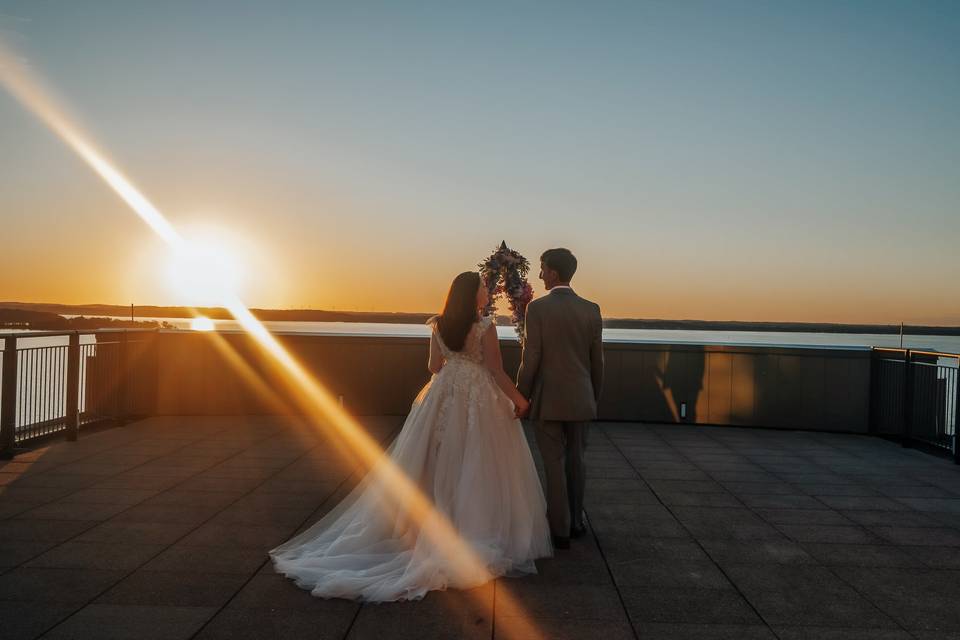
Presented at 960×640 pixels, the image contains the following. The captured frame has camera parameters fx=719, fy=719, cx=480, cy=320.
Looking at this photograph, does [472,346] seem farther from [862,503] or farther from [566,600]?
[862,503]

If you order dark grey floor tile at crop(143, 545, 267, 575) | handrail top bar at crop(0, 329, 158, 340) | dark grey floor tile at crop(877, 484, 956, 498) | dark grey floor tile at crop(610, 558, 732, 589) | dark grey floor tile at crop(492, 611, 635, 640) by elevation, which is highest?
handrail top bar at crop(0, 329, 158, 340)

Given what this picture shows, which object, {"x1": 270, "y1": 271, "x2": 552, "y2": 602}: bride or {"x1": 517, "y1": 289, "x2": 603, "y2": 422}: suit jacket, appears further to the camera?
{"x1": 517, "y1": 289, "x2": 603, "y2": 422}: suit jacket

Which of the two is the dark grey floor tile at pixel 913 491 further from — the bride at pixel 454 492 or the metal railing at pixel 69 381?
the metal railing at pixel 69 381

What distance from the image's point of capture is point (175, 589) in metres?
3.42

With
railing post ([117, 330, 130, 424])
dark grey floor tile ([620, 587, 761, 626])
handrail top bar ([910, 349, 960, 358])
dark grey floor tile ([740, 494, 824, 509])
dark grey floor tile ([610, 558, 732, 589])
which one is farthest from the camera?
railing post ([117, 330, 130, 424])

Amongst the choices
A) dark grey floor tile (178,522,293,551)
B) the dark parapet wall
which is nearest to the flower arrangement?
dark grey floor tile (178,522,293,551)

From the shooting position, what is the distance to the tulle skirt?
3510 mm

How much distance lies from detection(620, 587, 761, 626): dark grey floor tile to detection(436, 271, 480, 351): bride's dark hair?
1.62m

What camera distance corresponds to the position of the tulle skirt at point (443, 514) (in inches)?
138

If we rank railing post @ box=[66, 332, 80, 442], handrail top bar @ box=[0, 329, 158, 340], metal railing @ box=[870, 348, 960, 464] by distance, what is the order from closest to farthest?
handrail top bar @ box=[0, 329, 158, 340], railing post @ box=[66, 332, 80, 442], metal railing @ box=[870, 348, 960, 464]

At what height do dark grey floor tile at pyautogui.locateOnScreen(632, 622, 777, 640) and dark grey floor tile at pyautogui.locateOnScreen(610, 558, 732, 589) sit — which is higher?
dark grey floor tile at pyautogui.locateOnScreen(632, 622, 777, 640)

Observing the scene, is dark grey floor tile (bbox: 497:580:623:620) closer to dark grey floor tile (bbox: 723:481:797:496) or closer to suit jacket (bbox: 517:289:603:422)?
suit jacket (bbox: 517:289:603:422)

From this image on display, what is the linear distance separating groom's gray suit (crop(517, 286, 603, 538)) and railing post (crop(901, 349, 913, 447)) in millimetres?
5935

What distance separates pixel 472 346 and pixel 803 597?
2139 millimetres
